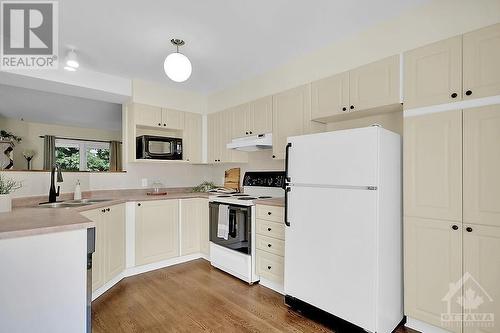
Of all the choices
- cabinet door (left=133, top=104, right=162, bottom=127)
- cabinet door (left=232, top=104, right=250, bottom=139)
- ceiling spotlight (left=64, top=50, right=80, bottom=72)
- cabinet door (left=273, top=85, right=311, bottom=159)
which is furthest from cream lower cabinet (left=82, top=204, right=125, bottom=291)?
cabinet door (left=273, top=85, right=311, bottom=159)

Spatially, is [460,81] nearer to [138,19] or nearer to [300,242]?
[300,242]

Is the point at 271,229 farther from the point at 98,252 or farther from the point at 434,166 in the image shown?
the point at 98,252

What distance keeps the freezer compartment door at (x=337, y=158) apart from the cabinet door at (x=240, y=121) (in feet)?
3.96

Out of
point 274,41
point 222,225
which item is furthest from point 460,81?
point 222,225

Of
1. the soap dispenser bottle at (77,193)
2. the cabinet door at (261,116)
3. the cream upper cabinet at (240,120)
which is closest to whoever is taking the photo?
the soap dispenser bottle at (77,193)

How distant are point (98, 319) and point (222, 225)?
1447 millimetres

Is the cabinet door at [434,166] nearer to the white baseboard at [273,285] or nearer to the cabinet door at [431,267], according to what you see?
the cabinet door at [431,267]

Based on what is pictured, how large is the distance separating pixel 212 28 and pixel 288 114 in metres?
1.17

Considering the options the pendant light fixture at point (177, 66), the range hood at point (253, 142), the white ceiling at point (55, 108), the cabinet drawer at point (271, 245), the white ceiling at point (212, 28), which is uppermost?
the white ceiling at point (212, 28)

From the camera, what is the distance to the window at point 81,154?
5.51 metres

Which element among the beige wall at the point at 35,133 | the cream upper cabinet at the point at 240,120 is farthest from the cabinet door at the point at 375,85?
the beige wall at the point at 35,133

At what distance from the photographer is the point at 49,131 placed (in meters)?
5.32

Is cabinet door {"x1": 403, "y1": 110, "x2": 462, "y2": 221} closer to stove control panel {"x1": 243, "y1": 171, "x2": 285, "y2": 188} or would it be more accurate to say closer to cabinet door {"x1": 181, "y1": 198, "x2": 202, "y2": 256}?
stove control panel {"x1": 243, "y1": 171, "x2": 285, "y2": 188}

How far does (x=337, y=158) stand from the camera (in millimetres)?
2020
